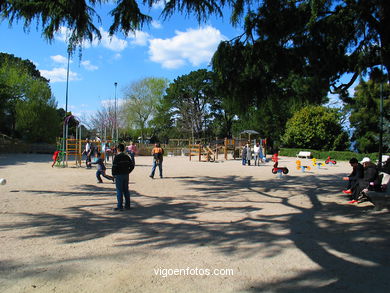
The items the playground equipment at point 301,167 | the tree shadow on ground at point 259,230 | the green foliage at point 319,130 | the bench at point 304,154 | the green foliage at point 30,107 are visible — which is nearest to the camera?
the tree shadow on ground at point 259,230

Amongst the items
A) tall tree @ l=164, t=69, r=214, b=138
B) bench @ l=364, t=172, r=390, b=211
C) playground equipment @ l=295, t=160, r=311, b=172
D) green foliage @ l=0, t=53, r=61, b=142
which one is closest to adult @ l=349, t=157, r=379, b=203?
bench @ l=364, t=172, r=390, b=211

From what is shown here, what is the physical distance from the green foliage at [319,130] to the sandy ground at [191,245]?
1238 inches

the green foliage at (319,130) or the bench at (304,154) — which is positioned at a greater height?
the green foliage at (319,130)

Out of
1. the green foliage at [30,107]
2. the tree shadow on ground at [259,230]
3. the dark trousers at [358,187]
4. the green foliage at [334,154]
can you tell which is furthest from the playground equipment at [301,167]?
the green foliage at [30,107]

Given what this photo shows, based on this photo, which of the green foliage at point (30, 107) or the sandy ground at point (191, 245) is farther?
the green foliage at point (30, 107)

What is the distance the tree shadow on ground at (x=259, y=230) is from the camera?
3832 millimetres

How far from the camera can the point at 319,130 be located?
3806cm

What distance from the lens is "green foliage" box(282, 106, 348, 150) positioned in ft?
125

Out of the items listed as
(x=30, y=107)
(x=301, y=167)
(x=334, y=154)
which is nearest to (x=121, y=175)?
(x=301, y=167)

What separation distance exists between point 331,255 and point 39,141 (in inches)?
1549

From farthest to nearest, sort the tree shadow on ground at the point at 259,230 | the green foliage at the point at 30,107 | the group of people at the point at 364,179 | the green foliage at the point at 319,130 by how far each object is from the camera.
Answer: the green foliage at the point at 319,130, the green foliage at the point at 30,107, the group of people at the point at 364,179, the tree shadow on ground at the point at 259,230

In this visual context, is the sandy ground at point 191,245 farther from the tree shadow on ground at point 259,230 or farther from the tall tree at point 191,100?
the tall tree at point 191,100

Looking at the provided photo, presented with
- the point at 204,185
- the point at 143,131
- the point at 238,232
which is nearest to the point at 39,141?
the point at 143,131

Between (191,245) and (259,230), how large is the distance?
150 centimetres
